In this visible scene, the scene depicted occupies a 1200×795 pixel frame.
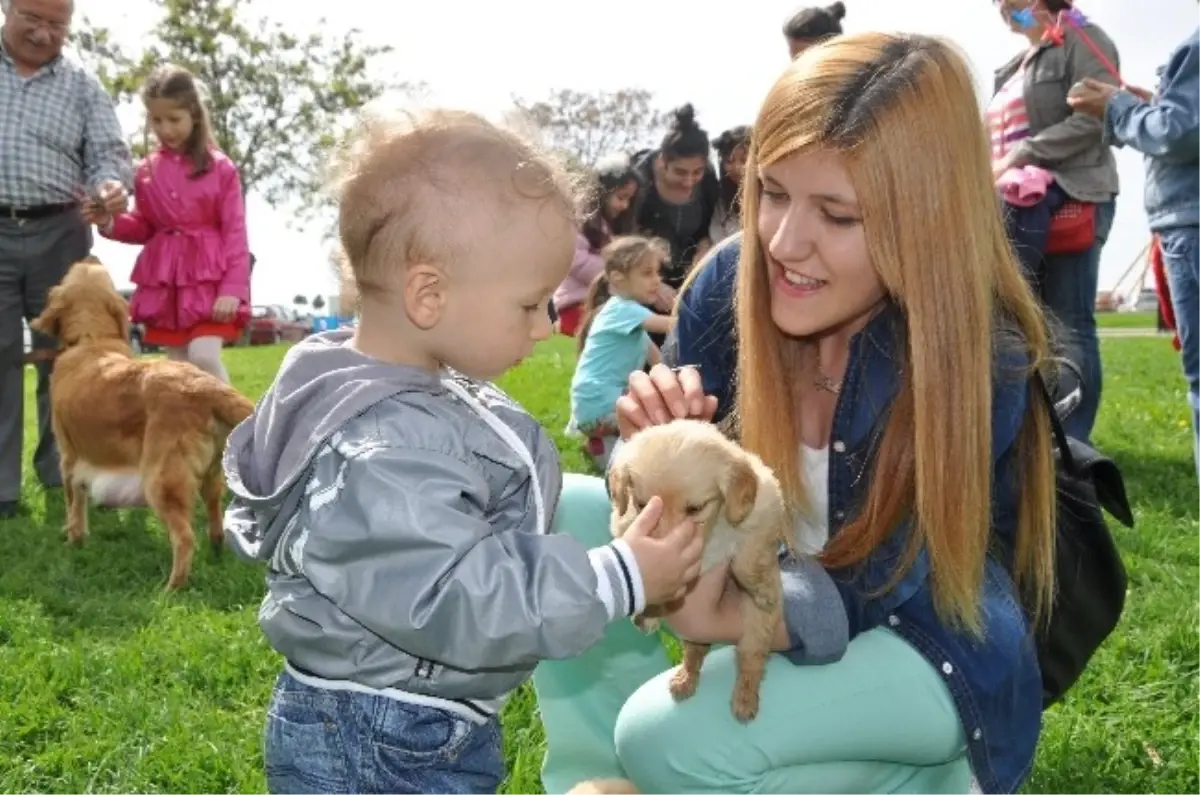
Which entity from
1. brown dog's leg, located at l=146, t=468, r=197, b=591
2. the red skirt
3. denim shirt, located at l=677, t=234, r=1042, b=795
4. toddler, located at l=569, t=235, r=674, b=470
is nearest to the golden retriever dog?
brown dog's leg, located at l=146, t=468, r=197, b=591

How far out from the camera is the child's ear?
2178 mm

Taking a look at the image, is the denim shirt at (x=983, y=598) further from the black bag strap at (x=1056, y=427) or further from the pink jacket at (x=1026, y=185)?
the pink jacket at (x=1026, y=185)

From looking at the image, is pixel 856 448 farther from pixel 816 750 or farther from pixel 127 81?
pixel 127 81

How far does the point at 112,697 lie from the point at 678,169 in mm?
5865

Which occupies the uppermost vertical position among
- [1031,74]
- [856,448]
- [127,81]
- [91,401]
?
[1031,74]

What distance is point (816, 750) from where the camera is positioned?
2699mm

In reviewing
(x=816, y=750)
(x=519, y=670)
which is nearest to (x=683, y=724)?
(x=816, y=750)

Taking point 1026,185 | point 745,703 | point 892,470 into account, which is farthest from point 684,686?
point 1026,185

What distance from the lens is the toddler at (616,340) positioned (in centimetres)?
739

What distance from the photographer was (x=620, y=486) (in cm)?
246

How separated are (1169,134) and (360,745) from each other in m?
4.81

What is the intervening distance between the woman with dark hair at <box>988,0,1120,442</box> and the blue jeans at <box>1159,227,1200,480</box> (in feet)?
1.83

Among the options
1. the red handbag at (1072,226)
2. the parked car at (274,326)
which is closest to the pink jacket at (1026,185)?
the red handbag at (1072,226)

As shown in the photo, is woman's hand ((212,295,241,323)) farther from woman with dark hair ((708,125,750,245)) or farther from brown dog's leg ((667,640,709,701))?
brown dog's leg ((667,640,709,701))
